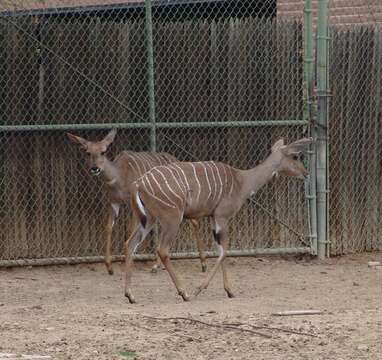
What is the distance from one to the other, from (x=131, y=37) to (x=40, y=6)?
9.54 feet

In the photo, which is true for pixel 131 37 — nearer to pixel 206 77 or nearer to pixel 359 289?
pixel 206 77

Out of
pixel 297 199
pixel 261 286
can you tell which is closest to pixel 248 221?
pixel 297 199

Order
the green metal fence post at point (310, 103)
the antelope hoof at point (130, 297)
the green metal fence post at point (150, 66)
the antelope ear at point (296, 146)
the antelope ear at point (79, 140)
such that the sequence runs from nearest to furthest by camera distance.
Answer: the antelope hoof at point (130, 297)
the antelope ear at point (296, 146)
the antelope ear at point (79, 140)
the green metal fence post at point (150, 66)
the green metal fence post at point (310, 103)

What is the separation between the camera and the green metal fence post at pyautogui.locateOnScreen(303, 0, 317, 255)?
9312 millimetres

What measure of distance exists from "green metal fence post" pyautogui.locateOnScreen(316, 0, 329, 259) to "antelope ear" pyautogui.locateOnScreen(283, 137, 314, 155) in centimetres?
74

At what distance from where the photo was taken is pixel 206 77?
9367mm

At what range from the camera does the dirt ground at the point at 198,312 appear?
5.89 meters

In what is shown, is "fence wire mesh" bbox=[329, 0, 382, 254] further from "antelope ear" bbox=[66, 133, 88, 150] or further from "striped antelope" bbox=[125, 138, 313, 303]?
"antelope ear" bbox=[66, 133, 88, 150]

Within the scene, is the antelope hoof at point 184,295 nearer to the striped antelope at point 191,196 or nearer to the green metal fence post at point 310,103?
the striped antelope at point 191,196

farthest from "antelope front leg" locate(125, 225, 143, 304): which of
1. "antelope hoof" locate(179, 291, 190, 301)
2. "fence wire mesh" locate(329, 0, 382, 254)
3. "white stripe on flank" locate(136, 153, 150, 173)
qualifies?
"fence wire mesh" locate(329, 0, 382, 254)

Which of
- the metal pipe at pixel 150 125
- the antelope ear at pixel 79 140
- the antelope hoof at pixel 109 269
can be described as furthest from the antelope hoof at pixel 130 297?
the metal pipe at pixel 150 125

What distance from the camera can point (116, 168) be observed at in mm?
9102

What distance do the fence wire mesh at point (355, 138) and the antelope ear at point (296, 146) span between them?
0.96m

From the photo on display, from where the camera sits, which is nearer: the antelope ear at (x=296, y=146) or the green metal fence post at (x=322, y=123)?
the antelope ear at (x=296, y=146)
